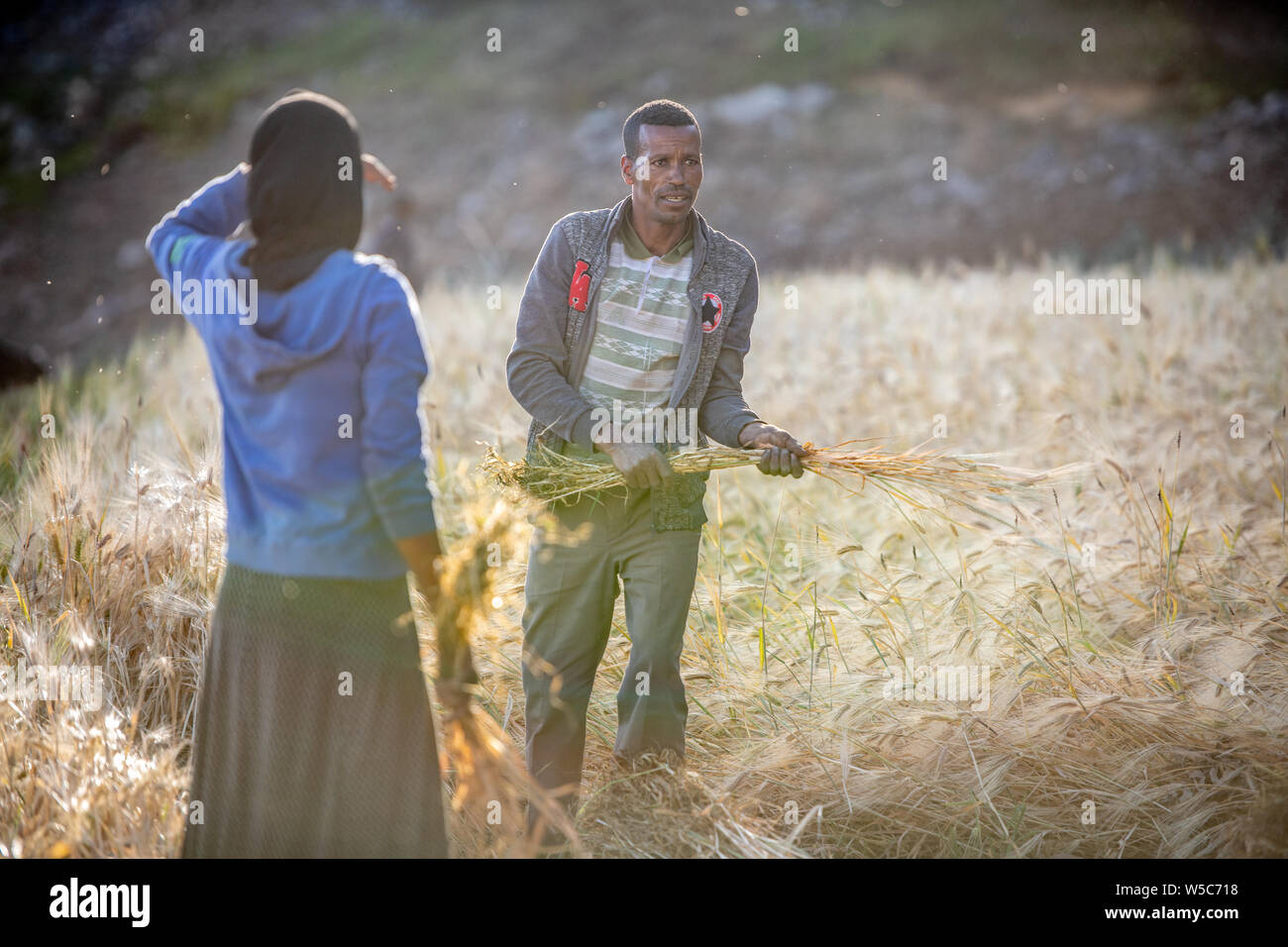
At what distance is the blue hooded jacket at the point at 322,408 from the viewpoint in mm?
2189

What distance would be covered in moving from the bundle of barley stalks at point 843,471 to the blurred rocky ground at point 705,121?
13458mm

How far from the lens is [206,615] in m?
3.60

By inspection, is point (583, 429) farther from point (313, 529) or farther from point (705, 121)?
point (705, 121)

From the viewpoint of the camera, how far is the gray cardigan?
3.18 m

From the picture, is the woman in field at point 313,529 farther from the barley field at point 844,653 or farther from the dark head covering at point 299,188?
the barley field at point 844,653

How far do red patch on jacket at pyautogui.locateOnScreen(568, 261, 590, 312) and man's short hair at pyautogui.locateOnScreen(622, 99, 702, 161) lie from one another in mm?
353

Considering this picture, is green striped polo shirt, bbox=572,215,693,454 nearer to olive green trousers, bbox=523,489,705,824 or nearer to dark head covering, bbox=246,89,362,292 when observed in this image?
olive green trousers, bbox=523,489,705,824

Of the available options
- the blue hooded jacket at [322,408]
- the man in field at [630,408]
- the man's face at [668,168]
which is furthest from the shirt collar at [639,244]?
the blue hooded jacket at [322,408]

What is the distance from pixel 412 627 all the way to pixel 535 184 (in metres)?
21.1

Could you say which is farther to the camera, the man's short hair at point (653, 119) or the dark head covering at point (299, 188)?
the man's short hair at point (653, 119)

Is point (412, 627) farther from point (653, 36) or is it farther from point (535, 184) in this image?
point (653, 36)

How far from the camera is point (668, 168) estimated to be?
313 cm

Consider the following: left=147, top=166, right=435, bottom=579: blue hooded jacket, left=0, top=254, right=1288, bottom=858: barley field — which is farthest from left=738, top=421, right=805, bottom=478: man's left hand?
left=147, top=166, right=435, bottom=579: blue hooded jacket
